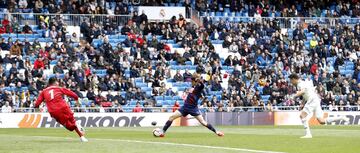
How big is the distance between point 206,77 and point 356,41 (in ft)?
39.4

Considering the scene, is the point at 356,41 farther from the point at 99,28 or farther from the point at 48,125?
the point at 48,125

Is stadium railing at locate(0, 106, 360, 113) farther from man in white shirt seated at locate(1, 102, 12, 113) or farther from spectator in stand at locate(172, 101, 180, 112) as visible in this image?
man in white shirt seated at locate(1, 102, 12, 113)

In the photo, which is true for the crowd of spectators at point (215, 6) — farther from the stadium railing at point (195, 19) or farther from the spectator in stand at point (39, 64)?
the spectator in stand at point (39, 64)

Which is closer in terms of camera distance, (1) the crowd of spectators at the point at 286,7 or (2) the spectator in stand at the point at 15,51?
(2) the spectator in stand at the point at 15,51

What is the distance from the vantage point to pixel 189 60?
51344 millimetres

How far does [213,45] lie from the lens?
53.9 m

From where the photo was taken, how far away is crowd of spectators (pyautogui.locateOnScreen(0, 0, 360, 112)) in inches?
1795

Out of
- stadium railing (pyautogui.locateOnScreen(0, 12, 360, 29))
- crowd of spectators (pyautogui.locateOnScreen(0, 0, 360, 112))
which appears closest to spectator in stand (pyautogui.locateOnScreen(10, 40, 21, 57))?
crowd of spectators (pyautogui.locateOnScreen(0, 0, 360, 112))

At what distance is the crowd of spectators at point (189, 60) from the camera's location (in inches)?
1795

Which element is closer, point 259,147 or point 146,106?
point 259,147

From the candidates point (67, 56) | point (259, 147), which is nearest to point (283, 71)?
point (67, 56)

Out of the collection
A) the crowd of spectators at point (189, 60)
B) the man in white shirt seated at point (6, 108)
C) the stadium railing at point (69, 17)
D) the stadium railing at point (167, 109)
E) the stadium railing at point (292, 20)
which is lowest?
the stadium railing at point (167, 109)

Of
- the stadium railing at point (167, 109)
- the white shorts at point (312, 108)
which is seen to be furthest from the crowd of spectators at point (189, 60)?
the white shorts at point (312, 108)

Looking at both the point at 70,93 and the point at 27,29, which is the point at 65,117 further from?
the point at 27,29
